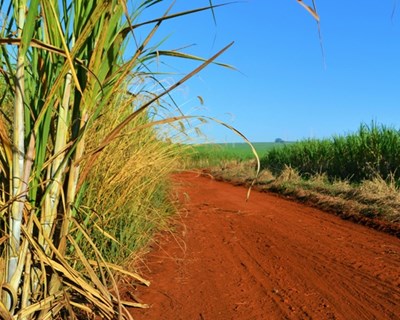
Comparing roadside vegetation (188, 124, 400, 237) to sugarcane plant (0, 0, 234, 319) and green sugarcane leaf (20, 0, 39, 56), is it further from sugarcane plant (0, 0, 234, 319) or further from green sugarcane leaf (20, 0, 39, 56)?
green sugarcane leaf (20, 0, 39, 56)

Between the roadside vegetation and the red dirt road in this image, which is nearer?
the red dirt road

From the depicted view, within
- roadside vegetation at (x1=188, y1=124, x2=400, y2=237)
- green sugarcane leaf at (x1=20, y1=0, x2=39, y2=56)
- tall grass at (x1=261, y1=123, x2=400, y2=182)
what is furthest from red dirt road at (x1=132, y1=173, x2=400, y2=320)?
tall grass at (x1=261, y1=123, x2=400, y2=182)

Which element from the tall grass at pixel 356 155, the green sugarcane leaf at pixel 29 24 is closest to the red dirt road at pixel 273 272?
the green sugarcane leaf at pixel 29 24

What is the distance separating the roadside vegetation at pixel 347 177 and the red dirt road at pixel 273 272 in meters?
0.94

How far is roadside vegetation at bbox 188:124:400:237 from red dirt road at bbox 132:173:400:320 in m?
0.94

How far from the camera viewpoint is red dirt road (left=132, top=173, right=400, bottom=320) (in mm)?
3166

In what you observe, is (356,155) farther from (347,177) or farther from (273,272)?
(273,272)

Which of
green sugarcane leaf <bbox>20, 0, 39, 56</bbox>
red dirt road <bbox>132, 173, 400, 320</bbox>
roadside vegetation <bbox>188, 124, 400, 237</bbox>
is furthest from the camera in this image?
roadside vegetation <bbox>188, 124, 400, 237</bbox>

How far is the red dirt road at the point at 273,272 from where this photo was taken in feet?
10.4

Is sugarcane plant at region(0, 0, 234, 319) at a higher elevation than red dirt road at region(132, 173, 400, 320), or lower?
higher

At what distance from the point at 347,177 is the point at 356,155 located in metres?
1.41

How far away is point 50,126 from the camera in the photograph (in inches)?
84.2

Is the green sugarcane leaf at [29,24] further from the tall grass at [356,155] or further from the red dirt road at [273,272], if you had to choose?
the tall grass at [356,155]

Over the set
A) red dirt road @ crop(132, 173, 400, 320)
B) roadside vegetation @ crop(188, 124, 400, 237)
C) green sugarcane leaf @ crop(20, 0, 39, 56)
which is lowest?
red dirt road @ crop(132, 173, 400, 320)
